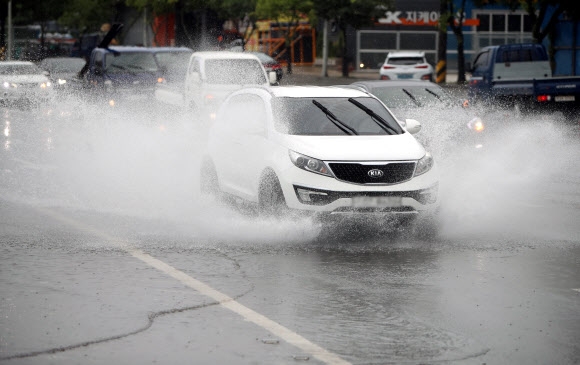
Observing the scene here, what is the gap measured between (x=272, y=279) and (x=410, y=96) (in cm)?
1033

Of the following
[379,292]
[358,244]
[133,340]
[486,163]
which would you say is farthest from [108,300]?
[486,163]

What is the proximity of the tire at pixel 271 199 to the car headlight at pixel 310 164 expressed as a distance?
0.93 ft

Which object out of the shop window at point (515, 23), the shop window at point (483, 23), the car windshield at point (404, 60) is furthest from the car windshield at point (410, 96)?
the shop window at point (515, 23)

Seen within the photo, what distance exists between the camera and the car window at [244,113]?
45.4 feet

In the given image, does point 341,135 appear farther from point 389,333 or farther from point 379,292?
point 389,333

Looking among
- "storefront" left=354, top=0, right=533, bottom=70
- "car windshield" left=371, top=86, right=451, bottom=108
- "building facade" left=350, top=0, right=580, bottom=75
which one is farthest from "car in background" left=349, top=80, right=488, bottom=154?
"storefront" left=354, top=0, right=533, bottom=70

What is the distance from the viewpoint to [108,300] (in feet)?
28.8

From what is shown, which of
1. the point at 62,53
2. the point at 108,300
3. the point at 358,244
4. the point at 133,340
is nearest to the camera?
the point at 133,340

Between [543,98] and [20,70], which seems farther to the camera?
[20,70]

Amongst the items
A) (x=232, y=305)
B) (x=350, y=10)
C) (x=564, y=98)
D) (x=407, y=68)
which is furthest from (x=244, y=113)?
(x=350, y=10)

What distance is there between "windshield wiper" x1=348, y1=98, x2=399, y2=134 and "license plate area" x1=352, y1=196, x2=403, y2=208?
1.49 meters

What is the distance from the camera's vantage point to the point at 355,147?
12.5m

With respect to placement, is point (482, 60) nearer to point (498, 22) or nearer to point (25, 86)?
point (25, 86)

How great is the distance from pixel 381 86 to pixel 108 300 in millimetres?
11466
